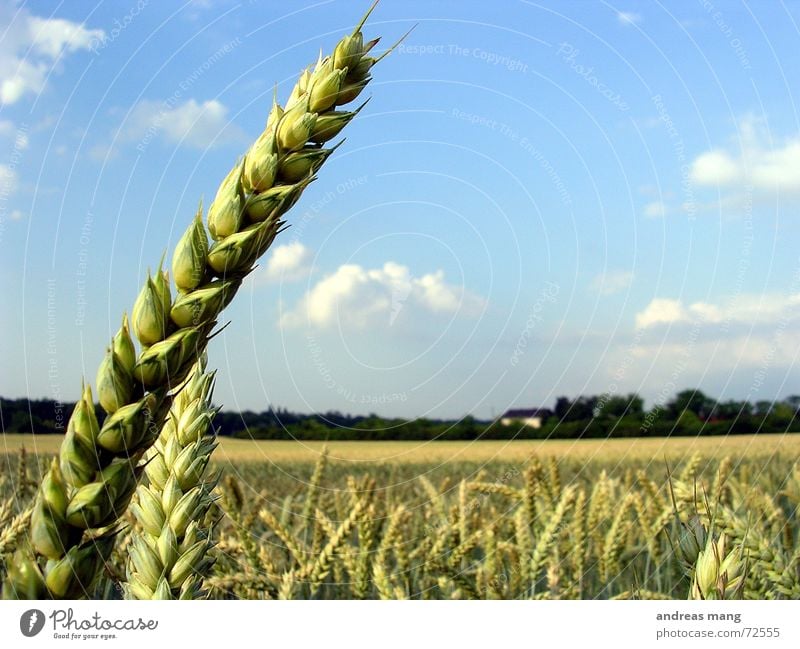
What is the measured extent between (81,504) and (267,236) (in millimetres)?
274

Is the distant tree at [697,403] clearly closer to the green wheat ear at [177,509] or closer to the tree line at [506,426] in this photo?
the tree line at [506,426]

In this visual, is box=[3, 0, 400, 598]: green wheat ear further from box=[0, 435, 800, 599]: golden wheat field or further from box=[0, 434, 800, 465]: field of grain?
box=[0, 434, 800, 465]: field of grain

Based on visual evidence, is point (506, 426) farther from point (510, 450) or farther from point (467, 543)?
point (510, 450)

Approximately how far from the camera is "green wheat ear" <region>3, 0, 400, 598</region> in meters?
0.66
